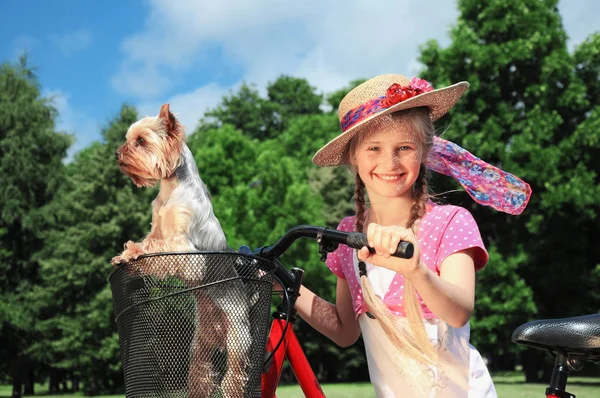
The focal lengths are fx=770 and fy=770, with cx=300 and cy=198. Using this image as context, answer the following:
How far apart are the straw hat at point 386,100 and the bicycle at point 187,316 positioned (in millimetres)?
710

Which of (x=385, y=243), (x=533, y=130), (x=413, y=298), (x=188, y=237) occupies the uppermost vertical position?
(x=533, y=130)

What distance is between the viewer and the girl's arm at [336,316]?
3.58 metres

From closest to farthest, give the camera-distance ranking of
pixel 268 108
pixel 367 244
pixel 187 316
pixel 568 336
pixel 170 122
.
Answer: pixel 367 244
pixel 187 316
pixel 568 336
pixel 170 122
pixel 268 108

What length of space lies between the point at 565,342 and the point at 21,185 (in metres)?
36.2

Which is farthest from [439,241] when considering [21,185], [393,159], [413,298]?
[21,185]

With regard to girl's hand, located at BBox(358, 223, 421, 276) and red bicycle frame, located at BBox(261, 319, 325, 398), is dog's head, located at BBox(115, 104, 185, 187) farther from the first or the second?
girl's hand, located at BBox(358, 223, 421, 276)

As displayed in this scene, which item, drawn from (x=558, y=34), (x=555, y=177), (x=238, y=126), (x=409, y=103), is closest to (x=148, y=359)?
(x=409, y=103)

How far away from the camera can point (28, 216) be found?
3562 cm

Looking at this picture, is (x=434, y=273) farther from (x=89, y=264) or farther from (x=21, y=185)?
(x=21, y=185)

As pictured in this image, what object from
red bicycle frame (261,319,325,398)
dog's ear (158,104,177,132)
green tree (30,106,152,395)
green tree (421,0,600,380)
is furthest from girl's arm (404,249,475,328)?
green tree (30,106,152,395)

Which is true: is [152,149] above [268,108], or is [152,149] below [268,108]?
below

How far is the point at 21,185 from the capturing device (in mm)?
36281

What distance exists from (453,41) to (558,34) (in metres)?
3.85

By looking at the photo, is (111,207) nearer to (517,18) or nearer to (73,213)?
(73,213)
